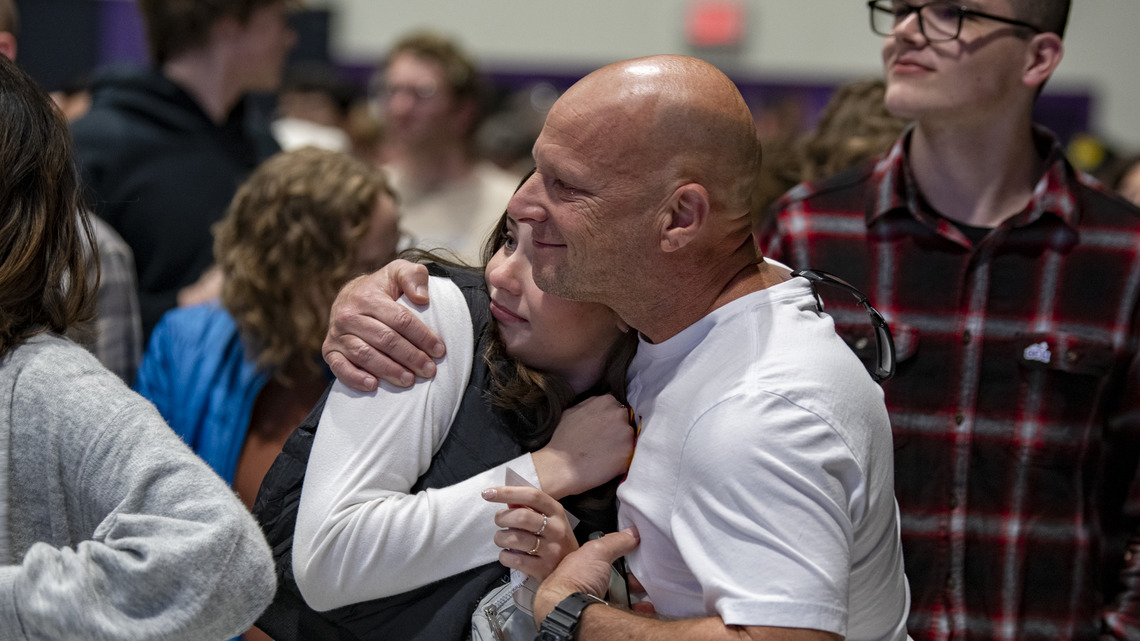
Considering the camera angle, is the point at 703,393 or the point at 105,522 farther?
the point at 703,393

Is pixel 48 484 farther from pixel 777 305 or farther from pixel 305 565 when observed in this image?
pixel 777 305

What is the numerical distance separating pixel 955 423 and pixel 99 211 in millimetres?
2347

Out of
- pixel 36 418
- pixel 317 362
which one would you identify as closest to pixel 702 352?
pixel 36 418

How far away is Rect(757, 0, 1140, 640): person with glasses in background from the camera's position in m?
2.07

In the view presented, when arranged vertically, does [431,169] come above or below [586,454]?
below

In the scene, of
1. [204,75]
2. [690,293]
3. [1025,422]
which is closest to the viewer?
[690,293]

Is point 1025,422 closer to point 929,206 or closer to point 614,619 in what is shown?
point 929,206

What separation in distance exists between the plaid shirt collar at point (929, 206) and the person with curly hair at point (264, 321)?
1.09m

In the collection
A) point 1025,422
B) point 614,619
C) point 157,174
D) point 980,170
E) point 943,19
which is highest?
point 943,19

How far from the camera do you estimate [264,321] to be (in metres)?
2.28

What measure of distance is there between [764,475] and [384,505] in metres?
0.51

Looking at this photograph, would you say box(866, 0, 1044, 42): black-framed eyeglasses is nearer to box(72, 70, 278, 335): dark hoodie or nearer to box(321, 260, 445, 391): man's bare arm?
box(321, 260, 445, 391): man's bare arm

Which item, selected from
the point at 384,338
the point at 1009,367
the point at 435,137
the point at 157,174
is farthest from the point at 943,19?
the point at 435,137

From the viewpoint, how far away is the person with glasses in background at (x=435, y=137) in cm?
433
